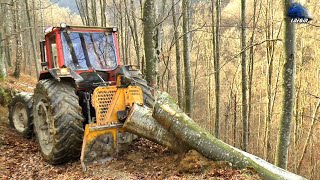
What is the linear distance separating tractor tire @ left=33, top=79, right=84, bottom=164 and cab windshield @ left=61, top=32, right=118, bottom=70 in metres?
0.77

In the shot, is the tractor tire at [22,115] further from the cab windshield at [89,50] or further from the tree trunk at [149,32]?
the tree trunk at [149,32]

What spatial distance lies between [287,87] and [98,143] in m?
3.11

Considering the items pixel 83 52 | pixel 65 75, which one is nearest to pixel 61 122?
pixel 65 75

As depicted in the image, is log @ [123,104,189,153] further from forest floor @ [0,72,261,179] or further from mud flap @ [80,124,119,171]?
mud flap @ [80,124,119,171]

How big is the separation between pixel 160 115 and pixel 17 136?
4.32 metres

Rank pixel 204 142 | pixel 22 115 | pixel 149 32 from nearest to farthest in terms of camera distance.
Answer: pixel 204 142 < pixel 149 32 < pixel 22 115

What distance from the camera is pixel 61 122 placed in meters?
5.39

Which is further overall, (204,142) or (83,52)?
(83,52)

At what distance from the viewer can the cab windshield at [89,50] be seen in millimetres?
6484

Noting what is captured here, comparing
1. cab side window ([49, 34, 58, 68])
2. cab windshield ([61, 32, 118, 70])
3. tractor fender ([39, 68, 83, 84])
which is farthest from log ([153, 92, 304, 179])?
cab side window ([49, 34, 58, 68])

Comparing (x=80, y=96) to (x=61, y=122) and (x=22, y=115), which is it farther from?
(x=22, y=115)

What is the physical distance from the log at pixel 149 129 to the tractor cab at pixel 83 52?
1.50 meters

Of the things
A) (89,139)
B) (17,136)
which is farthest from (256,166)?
(17,136)

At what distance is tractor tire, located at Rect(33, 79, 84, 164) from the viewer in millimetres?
5398
